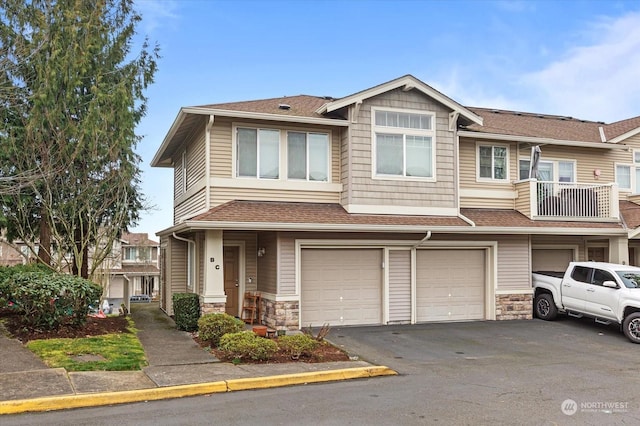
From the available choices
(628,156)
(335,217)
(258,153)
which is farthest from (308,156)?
(628,156)

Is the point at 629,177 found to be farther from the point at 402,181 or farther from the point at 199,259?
the point at 199,259

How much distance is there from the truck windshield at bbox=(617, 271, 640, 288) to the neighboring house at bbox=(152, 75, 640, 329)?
249 centimetres

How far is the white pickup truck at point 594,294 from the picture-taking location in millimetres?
13695

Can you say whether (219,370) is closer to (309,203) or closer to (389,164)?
(309,203)

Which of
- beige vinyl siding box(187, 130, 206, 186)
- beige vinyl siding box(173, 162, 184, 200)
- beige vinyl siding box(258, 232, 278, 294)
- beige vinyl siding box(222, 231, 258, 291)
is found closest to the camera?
beige vinyl siding box(258, 232, 278, 294)

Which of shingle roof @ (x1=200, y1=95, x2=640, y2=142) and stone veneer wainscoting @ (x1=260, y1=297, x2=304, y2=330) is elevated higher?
shingle roof @ (x1=200, y1=95, x2=640, y2=142)

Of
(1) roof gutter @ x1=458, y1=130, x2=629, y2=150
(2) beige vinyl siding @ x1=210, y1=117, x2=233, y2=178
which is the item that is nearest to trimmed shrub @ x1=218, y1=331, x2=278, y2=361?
(2) beige vinyl siding @ x1=210, y1=117, x2=233, y2=178

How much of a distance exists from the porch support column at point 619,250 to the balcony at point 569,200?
26.0 inches

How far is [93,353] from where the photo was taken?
10.5m

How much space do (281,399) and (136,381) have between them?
7.58ft

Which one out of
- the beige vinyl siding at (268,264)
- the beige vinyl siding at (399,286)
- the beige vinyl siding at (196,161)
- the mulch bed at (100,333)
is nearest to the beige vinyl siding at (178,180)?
the beige vinyl siding at (196,161)

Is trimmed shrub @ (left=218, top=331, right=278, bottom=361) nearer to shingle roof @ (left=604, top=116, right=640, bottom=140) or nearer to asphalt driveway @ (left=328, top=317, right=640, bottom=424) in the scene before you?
asphalt driveway @ (left=328, top=317, right=640, bottom=424)

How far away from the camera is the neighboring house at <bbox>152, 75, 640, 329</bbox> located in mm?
14641

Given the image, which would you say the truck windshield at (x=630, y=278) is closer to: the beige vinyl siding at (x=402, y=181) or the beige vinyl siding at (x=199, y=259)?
the beige vinyl siding at (x=402, y=181)
